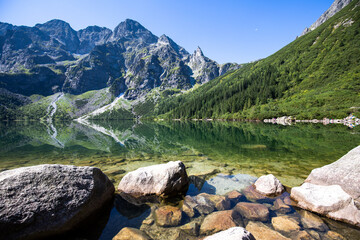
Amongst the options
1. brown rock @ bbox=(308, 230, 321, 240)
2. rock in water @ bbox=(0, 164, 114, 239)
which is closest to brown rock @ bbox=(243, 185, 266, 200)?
brown rock @ bbox=(308, 230, 321, 240)

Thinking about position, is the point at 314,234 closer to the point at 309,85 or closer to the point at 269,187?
the point at 269,187

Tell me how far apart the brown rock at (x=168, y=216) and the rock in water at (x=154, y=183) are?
1540 mm

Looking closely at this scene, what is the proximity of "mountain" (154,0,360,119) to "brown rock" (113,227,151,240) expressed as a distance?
84.0 m

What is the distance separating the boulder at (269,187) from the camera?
30.1ft

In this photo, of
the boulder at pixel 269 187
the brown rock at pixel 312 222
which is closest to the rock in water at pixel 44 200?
the boulder at pixel 269 187

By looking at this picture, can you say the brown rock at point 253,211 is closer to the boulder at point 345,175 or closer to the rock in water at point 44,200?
the boulder at point 345,175

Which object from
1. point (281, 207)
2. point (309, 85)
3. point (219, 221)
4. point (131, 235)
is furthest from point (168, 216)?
point (309, 85)

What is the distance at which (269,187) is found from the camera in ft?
30.6

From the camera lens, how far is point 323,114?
66125 millimetres

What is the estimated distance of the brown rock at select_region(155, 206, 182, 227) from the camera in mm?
6855

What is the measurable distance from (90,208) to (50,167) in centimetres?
258

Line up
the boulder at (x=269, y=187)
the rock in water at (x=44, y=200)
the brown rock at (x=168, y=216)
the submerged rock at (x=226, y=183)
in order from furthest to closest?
the submerged rock at (x=226, y=183), the boulder at (x=269, y=187), the brown rock at (x=168, y=216), the rock in water at (x=44, y=200)

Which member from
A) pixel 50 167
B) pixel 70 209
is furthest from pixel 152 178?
pixel 50 167

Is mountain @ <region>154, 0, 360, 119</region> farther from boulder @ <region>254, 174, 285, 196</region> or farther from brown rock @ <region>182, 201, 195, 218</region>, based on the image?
brown rock @ <region>182, 201, 195, 218</region>
